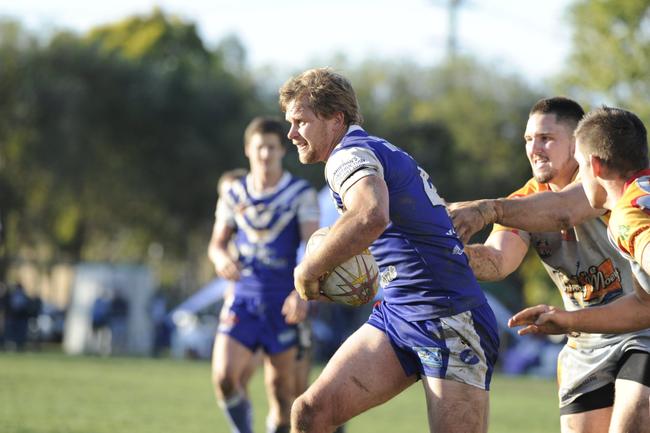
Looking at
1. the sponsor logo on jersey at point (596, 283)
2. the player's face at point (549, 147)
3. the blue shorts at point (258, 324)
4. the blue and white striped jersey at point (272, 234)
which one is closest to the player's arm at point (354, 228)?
the player's face at point (549, 147)

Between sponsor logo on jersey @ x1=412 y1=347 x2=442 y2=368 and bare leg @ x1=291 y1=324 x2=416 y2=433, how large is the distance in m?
0.18

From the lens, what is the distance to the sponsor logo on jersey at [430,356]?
550 centimetres

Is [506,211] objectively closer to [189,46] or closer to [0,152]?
[0,152]

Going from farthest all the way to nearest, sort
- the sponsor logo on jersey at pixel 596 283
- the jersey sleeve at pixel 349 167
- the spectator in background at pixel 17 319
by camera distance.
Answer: the spectator in background at pixel 17 319 < the sponsor logo on jersey at pixel 596 283 < the jersey sleeve at pixel 349 167

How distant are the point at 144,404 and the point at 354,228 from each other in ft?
32.1

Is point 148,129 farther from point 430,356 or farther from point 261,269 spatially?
point 430,356

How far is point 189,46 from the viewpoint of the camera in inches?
2005

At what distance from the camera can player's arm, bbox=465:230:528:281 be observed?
6.15 m

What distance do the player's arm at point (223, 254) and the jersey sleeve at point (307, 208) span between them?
0.67m

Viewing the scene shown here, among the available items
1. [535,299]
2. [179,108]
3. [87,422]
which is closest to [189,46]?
[179,108]

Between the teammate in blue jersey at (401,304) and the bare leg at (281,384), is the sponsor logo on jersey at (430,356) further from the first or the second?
the bare leg at (281,384)

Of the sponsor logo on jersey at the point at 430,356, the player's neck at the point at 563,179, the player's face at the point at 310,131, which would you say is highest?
the player's face at the point at 310,131

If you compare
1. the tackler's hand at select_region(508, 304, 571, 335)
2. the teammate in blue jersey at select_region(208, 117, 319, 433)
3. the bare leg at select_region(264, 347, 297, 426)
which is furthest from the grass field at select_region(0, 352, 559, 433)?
the tackler's hand at select_region(508, 304, 571, 335)

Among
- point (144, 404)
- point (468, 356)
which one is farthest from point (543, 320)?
point (144, 404)
